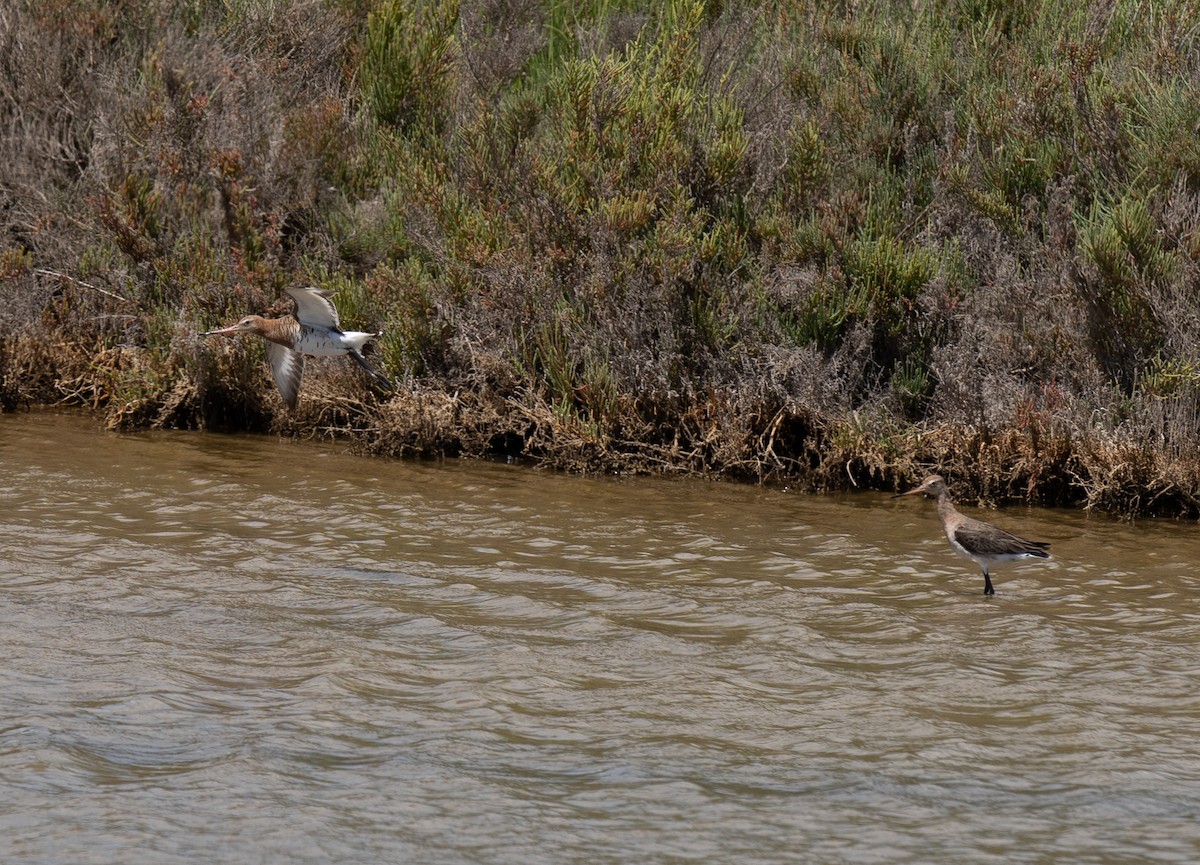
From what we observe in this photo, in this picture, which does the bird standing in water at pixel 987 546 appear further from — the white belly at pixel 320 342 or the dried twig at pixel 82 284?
the dried twig at pixel 82 284

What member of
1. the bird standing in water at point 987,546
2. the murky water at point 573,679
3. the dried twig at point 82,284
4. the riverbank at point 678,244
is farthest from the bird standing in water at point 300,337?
the bird standing in water at point 987,546

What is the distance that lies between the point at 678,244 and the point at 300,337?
269 cm

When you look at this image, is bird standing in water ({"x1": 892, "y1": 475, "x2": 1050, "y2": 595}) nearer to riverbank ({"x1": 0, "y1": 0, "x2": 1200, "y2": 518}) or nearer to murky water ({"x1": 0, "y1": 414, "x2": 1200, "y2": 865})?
murky water ({"x1": 0, "y1": 414, "x2": 1200, "y2": 865})

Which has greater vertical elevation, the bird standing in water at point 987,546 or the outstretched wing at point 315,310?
the outstretched wing at point 315,310

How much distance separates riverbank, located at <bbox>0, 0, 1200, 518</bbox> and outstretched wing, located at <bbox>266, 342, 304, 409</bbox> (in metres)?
0.61

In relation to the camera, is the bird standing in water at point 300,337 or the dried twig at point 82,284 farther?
the dried twig at point 82,284

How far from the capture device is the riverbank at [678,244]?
9.76 metres

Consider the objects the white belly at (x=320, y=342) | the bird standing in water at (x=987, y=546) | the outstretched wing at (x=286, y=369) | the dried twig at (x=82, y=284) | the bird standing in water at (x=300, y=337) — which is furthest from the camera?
the dried twig at (x=82, y=284)

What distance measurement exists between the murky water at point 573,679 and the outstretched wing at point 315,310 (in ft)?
3.59

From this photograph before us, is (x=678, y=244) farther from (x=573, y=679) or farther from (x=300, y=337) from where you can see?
(x=573, y=679)

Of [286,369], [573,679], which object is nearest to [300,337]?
[286,369]

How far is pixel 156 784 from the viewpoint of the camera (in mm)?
4934

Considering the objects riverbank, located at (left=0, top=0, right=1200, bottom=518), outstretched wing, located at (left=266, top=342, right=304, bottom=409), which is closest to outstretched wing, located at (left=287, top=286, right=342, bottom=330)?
outstretched wing, located at (left=266, top=342, right=304, bottom=409)

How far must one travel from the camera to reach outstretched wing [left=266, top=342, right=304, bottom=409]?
1030 centimetres
